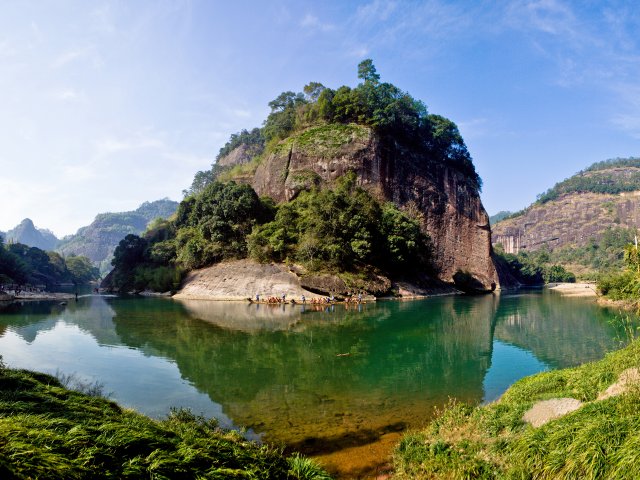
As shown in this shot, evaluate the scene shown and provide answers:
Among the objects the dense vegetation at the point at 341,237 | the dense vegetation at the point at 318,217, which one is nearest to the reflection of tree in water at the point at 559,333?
the dense vegetation at the point at 341,237

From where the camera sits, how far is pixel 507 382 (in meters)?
14.0

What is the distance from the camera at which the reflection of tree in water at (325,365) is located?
11.0 metres

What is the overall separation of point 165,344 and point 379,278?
31.2 metres

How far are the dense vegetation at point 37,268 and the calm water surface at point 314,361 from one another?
27.0 m

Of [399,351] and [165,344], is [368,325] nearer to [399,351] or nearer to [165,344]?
[399,351]

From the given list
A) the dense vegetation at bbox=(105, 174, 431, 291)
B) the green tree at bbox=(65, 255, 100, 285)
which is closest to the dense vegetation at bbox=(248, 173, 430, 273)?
the dense vegetation at bbox=(105, 174, 431, 291)

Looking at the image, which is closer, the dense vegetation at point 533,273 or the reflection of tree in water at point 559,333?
the reflection of tree in water at point 559,333

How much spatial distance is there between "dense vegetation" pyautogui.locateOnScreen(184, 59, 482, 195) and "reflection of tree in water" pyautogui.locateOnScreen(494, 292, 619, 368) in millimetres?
39747

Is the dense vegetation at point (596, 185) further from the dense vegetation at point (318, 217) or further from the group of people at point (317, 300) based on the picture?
the group of people at point (317, 300)

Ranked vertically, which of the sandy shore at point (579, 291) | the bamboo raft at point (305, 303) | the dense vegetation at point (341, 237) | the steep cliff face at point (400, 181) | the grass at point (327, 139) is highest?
the grass at point (327, 139)

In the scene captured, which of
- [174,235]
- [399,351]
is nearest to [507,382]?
[399,351]

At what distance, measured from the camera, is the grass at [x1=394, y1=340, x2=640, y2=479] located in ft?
15.1

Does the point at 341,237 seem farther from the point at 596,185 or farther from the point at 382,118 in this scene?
the point at 596,185

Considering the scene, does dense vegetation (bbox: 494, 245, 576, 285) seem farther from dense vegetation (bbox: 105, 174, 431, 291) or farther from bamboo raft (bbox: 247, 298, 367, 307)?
bamboo raft (bbox: 247, 298, 367, 307)
